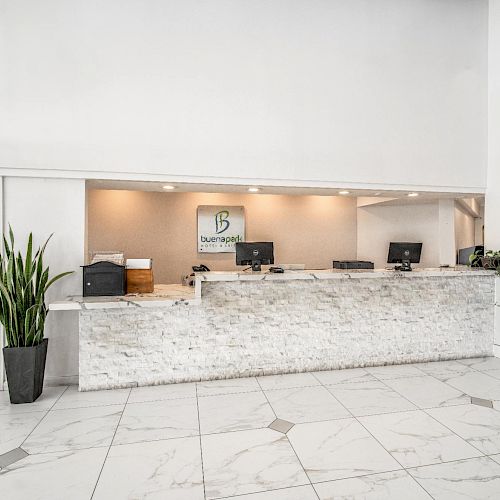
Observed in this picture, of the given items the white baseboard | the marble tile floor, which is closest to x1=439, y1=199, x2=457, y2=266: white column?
the marble tile floor

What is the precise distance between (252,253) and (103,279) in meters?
1.77

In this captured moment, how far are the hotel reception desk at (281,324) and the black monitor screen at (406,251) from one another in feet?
1.61

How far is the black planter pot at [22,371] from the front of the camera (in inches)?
130

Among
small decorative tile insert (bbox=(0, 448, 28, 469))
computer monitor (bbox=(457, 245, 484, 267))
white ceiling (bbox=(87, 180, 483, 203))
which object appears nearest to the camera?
small decorative tile insert (bbox=(0, 448, 28, 469))

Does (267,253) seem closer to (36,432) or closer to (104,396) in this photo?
(104,396)

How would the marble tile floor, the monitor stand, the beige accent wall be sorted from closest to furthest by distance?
the marble tile floor → the monitor stand → the beige accent wall

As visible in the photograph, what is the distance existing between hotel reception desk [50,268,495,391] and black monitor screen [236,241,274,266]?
0.51 metres

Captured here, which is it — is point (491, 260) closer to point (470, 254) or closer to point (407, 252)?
point (470, 254)

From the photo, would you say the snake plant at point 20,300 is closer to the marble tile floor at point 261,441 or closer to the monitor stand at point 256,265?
the marble tile floor at point 261,441

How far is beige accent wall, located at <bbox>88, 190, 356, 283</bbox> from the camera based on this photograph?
6469 mm

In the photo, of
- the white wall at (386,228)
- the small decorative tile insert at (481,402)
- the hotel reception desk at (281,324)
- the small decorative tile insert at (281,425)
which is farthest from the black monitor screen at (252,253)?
the white wall at (386,228)

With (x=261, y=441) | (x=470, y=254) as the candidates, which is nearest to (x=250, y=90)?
(x=261, y=441)

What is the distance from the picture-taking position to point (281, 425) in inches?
117

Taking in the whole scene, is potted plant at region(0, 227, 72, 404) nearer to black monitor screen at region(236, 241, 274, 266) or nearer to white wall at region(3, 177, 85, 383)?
white wall at region(3, 177, 85, 383)
